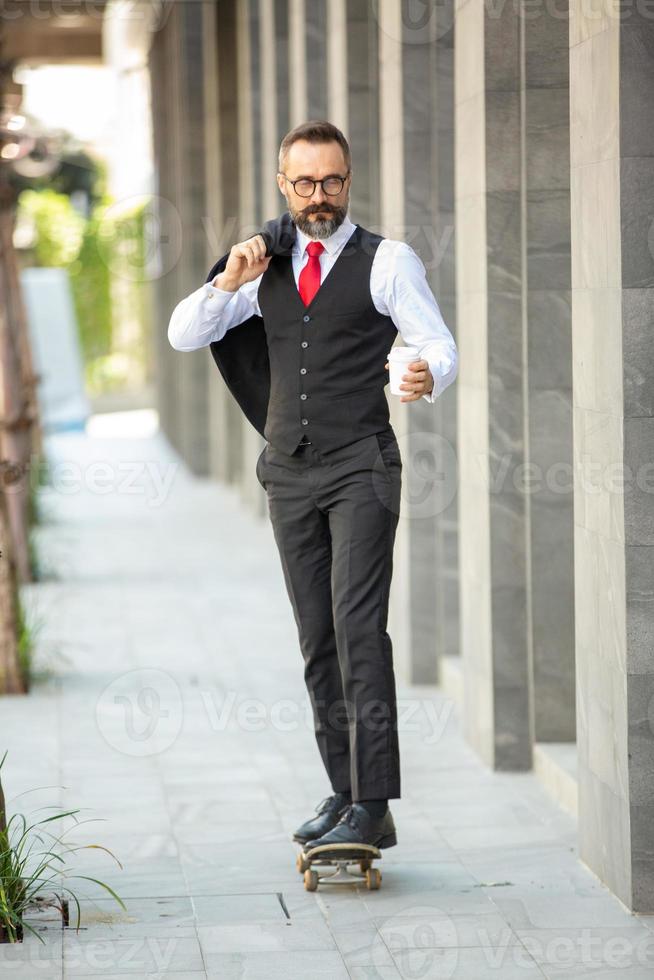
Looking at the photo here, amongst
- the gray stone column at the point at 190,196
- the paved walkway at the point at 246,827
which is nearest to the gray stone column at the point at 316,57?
the paved walkway at the point at 246,827

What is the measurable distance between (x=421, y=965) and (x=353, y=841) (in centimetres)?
59

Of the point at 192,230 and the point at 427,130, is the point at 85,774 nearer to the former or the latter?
the point at 427,130

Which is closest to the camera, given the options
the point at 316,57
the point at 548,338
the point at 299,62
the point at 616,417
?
the point at 616,417

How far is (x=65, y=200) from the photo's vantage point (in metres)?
33.4

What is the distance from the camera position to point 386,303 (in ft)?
14.9

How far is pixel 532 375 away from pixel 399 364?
1659mm

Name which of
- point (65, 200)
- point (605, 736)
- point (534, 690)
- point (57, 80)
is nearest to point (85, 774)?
point (534, 690)

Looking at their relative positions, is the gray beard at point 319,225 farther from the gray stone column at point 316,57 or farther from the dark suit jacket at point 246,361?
the gray stone column at point 316,57

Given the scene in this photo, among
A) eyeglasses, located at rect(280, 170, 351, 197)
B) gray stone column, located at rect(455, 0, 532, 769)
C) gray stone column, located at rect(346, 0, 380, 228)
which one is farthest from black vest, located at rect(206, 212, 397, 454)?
gray stone column, located at rect(346, 0, 380, 228)

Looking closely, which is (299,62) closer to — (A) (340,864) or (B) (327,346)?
(B) (327,346)

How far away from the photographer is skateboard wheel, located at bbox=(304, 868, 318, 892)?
4.67 m

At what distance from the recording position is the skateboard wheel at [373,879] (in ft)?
15.3

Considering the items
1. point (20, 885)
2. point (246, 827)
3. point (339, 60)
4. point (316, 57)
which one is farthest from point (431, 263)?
point (20, 885)

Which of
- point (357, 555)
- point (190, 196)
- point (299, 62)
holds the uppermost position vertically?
point (299, 62)
